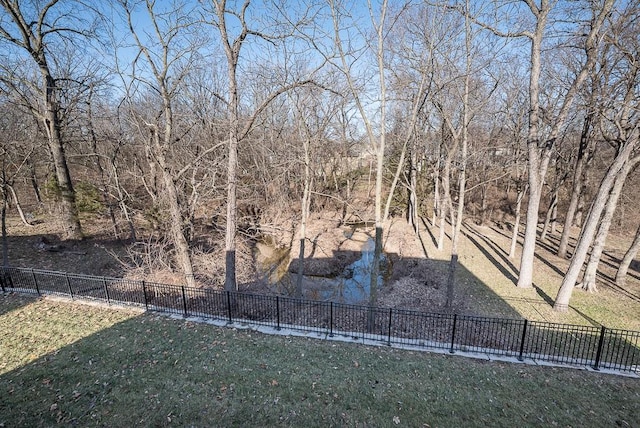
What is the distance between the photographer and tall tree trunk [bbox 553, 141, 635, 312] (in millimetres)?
9234

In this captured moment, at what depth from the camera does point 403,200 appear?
24641 mm

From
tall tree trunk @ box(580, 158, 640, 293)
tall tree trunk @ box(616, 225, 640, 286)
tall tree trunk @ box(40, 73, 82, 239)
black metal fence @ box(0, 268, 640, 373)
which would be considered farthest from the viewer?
tall tree trunk @ box(40, 73, 82, 239)

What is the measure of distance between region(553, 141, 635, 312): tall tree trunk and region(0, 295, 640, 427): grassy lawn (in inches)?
156

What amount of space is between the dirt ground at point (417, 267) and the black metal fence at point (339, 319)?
1.07 meters

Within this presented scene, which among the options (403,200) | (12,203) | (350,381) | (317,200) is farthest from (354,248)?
(12,203)

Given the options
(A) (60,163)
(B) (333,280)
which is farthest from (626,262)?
(A) (60,163)

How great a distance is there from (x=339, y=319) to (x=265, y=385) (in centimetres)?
473

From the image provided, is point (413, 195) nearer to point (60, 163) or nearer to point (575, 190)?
point (575, 190)

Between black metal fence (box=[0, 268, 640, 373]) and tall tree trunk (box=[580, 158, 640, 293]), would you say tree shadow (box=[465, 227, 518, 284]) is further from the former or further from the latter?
black metal fence (box=[0, 268, 640, 373])

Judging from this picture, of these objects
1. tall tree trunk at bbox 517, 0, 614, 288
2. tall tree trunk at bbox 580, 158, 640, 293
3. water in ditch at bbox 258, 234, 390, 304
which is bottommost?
water in ditch at bbox 258, 234, 390, 304

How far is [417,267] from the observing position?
15320mm

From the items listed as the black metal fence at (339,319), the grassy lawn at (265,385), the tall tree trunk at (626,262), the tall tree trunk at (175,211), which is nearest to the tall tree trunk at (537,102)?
the black metal fence at (339,319)

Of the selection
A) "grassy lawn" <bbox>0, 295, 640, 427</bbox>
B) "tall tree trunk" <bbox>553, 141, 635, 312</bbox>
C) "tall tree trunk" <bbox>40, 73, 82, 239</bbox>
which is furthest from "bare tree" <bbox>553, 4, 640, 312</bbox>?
"tall tree trunk" <bbox>40, 73, 82, 239</bbox>

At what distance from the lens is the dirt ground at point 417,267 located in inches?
408
